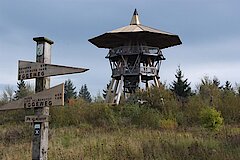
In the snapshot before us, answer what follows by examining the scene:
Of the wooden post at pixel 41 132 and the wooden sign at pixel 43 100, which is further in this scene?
the wooden post at pixel 41 132

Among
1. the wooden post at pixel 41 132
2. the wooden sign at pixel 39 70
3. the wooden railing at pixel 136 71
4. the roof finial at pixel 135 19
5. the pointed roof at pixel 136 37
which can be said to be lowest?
the wooden post at pixel 41 132

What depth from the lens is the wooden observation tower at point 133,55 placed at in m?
31.9

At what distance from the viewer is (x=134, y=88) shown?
32969 millimetres

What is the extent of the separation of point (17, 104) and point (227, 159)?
4.58 m

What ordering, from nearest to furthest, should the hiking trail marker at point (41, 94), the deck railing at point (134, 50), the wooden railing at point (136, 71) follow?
1. the hiking trail marker at point (41, 94)
2. the wooden railing at point (136, 71)
3. the deck railing at point (134, 50)

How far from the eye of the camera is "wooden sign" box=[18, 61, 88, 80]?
5484mm

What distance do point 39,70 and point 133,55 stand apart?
27343 millimetres

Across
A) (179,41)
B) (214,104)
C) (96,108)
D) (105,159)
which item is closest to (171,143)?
(105,159)

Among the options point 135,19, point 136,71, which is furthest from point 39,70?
point 135,19

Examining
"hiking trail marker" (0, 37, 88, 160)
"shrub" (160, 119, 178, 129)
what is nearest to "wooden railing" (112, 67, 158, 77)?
"shrub" (160, 119, 178, 129)

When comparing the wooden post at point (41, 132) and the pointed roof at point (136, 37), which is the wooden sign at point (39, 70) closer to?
the wooden post at point (41, 132)

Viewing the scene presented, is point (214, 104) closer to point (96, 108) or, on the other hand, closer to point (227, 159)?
point (96, 108)

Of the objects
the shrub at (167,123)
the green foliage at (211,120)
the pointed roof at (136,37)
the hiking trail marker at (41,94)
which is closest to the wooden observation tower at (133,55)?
Result: the pointed roof at (136,37)

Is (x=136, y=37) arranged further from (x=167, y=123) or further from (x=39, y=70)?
(x=39, y=70)
